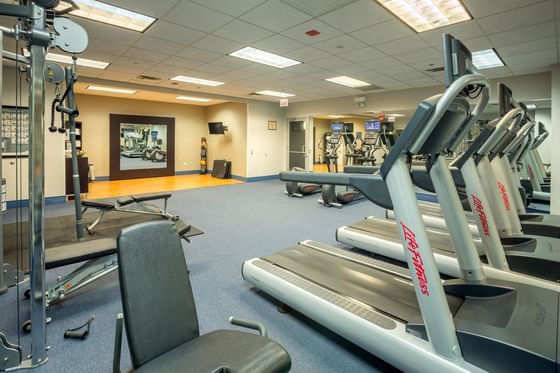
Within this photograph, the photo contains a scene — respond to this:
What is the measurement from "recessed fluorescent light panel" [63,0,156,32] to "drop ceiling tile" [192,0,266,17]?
883 mm

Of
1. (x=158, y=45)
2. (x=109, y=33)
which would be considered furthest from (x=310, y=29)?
(x=109, y=33)

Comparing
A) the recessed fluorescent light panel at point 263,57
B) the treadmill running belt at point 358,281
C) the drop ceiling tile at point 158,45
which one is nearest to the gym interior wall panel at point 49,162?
the drop ceiling tile at point 158,45

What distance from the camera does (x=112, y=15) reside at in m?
3.63

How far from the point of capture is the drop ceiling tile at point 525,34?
144 inches

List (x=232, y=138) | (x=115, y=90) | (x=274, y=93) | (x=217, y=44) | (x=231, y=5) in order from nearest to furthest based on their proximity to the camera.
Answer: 1. (x=231, y=5)
2. (x=217, y=44)
3. (x=115, y=90)
4. (x=274, y=93)
5. (x=232, y=138)

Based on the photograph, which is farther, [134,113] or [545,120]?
[134,113]

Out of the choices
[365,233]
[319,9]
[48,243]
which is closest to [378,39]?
[319,9]

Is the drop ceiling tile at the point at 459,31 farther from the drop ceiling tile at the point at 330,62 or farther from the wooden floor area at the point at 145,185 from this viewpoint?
the wooden floor area at the point at 145,185

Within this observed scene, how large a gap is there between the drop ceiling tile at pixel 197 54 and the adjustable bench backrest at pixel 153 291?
4.15m

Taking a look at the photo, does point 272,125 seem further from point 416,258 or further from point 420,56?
point 416,258

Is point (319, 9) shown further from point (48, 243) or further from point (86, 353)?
point (48, 243)

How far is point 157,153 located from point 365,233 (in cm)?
916

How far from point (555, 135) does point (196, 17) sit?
612 centimetres

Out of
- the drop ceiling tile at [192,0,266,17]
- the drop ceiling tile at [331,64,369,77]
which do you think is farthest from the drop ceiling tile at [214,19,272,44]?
the drop ceiling tile at [331,64,369,77]
